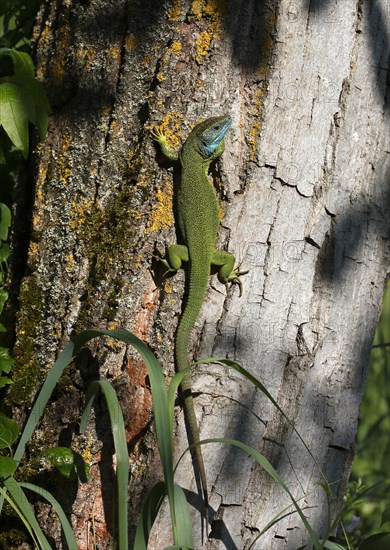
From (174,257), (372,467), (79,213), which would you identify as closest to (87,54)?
(79,213)

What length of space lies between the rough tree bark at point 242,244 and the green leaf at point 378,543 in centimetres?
27

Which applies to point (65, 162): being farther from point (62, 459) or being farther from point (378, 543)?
point (378, 543)

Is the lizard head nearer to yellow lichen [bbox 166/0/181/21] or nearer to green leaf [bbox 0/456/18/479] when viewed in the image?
yellow lichen [bbox 166/0/181/21]

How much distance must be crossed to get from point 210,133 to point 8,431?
3.79ft

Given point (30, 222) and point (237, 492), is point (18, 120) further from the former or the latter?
point (237, 492)

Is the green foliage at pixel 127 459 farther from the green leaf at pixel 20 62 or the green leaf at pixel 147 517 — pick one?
the green leaf at pixel 20 62

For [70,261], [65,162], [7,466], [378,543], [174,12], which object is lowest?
[378,543]

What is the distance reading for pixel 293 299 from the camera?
2180 mm

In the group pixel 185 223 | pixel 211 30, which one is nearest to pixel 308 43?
pixel 211 30

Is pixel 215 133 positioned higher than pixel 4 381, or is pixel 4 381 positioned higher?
pixel 215 133

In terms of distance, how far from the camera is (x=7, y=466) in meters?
1.96

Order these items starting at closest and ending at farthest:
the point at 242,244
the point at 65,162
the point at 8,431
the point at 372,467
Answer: the point at 8,431 < the point at 242,244 < the point at 65,162 < the point at 372,467

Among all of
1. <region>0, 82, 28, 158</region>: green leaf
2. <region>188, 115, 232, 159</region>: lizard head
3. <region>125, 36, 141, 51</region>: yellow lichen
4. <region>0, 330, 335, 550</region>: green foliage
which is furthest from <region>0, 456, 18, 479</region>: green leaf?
<region>125, 36, 141, 51</region>: yellow lichen

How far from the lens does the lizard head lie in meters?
2.14
